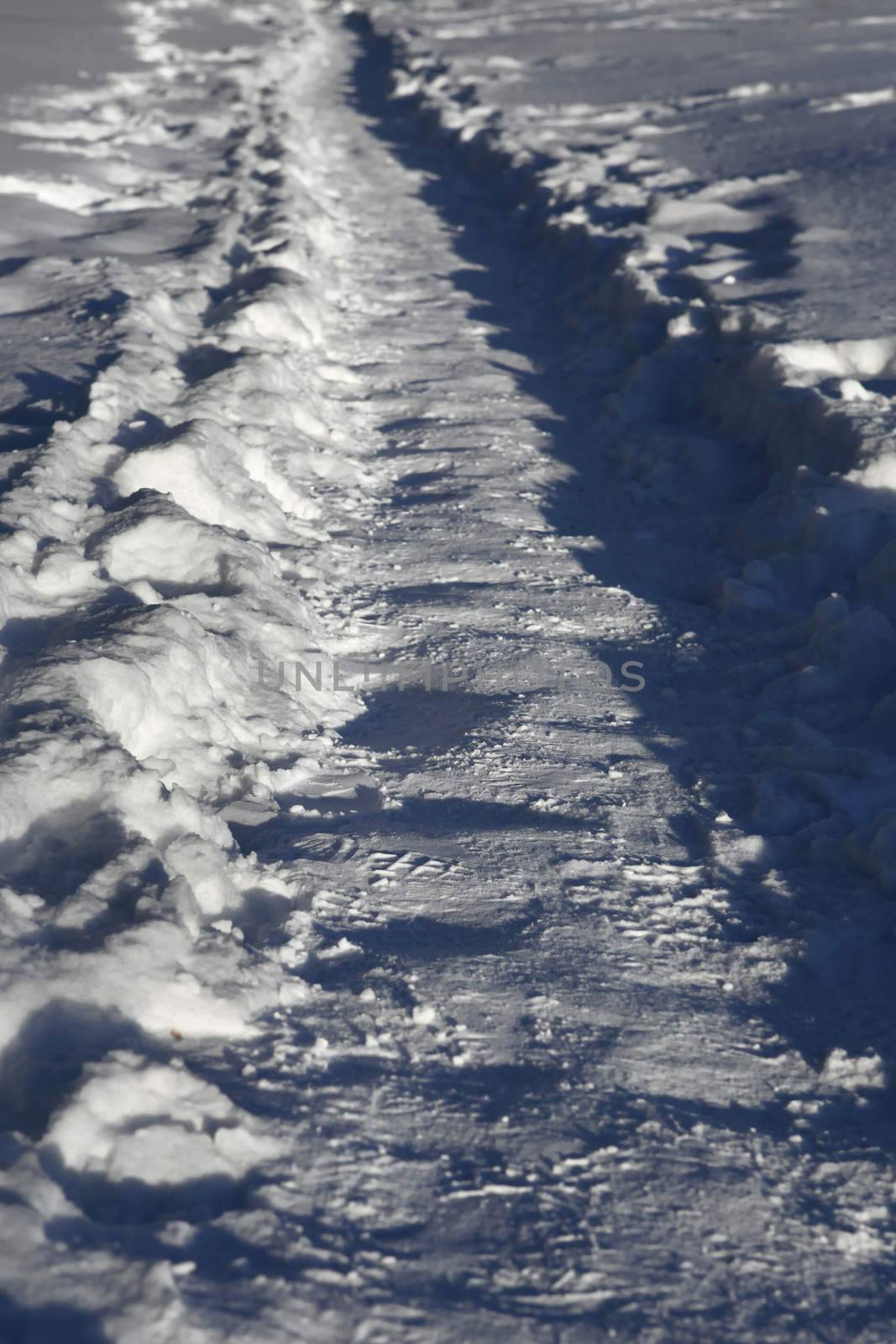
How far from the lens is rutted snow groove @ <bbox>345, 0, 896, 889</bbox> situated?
2725 millimetres

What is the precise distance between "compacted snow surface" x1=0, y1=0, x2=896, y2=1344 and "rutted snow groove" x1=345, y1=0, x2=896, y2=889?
0.05 ft

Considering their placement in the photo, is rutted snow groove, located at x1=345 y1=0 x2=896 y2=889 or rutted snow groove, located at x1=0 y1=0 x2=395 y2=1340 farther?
rutted snow groove, located at x1=345 y1=0 x2=896 y2=889

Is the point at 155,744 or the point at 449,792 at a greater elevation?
the point at 155,744

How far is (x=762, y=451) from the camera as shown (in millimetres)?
4297

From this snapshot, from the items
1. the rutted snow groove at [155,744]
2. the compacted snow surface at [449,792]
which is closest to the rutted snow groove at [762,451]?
the compacted snow surface at [449,792]

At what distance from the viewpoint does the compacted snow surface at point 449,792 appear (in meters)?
1.65

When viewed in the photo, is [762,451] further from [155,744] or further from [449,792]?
[155,744]

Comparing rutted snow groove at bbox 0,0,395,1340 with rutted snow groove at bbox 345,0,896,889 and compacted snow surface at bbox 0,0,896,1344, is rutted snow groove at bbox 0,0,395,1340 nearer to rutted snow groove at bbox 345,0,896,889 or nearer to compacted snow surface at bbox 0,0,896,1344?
compacted snow surface at bbox 0,0,896,1344

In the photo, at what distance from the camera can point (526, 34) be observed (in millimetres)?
15805

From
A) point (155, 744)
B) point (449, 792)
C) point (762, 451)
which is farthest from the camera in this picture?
point (762, 451)

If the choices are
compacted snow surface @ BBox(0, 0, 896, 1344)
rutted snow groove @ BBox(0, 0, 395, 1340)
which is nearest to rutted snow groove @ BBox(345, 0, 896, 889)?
compacted snow surface @ BBox(0, 0, 896, 1344)

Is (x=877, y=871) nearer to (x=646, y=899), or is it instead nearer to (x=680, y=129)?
(x=646, y=899)

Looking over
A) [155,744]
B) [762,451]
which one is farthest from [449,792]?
[762,451]

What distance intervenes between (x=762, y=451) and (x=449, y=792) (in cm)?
218
